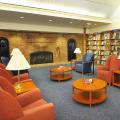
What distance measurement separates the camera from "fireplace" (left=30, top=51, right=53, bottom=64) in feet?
27.9

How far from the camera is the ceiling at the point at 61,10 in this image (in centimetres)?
527

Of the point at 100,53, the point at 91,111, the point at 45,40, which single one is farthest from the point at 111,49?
the point at 91,111

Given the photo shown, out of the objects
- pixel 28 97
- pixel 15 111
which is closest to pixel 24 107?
pixel 28 97

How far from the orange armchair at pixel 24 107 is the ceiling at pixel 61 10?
3.87 meters

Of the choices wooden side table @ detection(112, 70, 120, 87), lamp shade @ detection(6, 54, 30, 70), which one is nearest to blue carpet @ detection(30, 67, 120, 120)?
wooden side table @ detection(112, 70, 120, 87)

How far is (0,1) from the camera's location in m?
4.89

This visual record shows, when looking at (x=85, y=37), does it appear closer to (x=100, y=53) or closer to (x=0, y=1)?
(x=100, y=53)

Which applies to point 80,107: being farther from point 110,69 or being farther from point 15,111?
point 110,69

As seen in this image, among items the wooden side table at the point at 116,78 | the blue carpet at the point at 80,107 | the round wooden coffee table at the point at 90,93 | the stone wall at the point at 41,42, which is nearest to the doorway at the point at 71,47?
the stone wall at the point at 41,42

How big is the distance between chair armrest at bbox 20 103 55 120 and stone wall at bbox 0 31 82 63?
6.59 m

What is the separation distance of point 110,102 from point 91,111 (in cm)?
65

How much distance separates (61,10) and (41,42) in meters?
2.96

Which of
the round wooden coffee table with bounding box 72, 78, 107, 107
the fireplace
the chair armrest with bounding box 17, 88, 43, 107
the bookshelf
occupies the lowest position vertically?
the round wooden coffee table with bounding box 72, 78, 107, 107

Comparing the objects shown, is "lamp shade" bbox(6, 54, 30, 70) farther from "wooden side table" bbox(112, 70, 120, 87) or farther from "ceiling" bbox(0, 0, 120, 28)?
"ceiling" bbox(0, 0, 120, 28)
